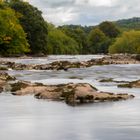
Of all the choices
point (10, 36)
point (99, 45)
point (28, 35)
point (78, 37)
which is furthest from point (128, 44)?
point (10, 36)

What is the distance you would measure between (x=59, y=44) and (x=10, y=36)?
149 ft

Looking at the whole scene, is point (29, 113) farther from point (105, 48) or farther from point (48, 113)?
point (105, 48)

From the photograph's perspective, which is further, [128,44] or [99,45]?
[99,45]

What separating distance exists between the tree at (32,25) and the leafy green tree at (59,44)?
1675 centimetres

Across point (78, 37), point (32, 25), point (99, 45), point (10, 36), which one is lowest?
point (99, 45)

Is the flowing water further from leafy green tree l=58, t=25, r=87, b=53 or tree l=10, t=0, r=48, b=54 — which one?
leafy green tree l=58, t=25, r=87, b=53

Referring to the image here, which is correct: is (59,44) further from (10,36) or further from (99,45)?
(99,45)

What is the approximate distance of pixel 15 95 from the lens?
2733 cm

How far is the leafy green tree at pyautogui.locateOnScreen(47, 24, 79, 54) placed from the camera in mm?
141500

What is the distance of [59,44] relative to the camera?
145875 millimetres

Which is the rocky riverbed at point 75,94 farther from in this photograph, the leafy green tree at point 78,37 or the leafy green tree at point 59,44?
the leafy green tree at point 78,37

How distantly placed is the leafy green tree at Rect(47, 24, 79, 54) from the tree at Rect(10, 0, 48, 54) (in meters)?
16.8

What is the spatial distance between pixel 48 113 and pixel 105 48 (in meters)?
173

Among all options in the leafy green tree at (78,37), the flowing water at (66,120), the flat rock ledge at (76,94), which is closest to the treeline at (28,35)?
the leafy green tree at (78,37)
